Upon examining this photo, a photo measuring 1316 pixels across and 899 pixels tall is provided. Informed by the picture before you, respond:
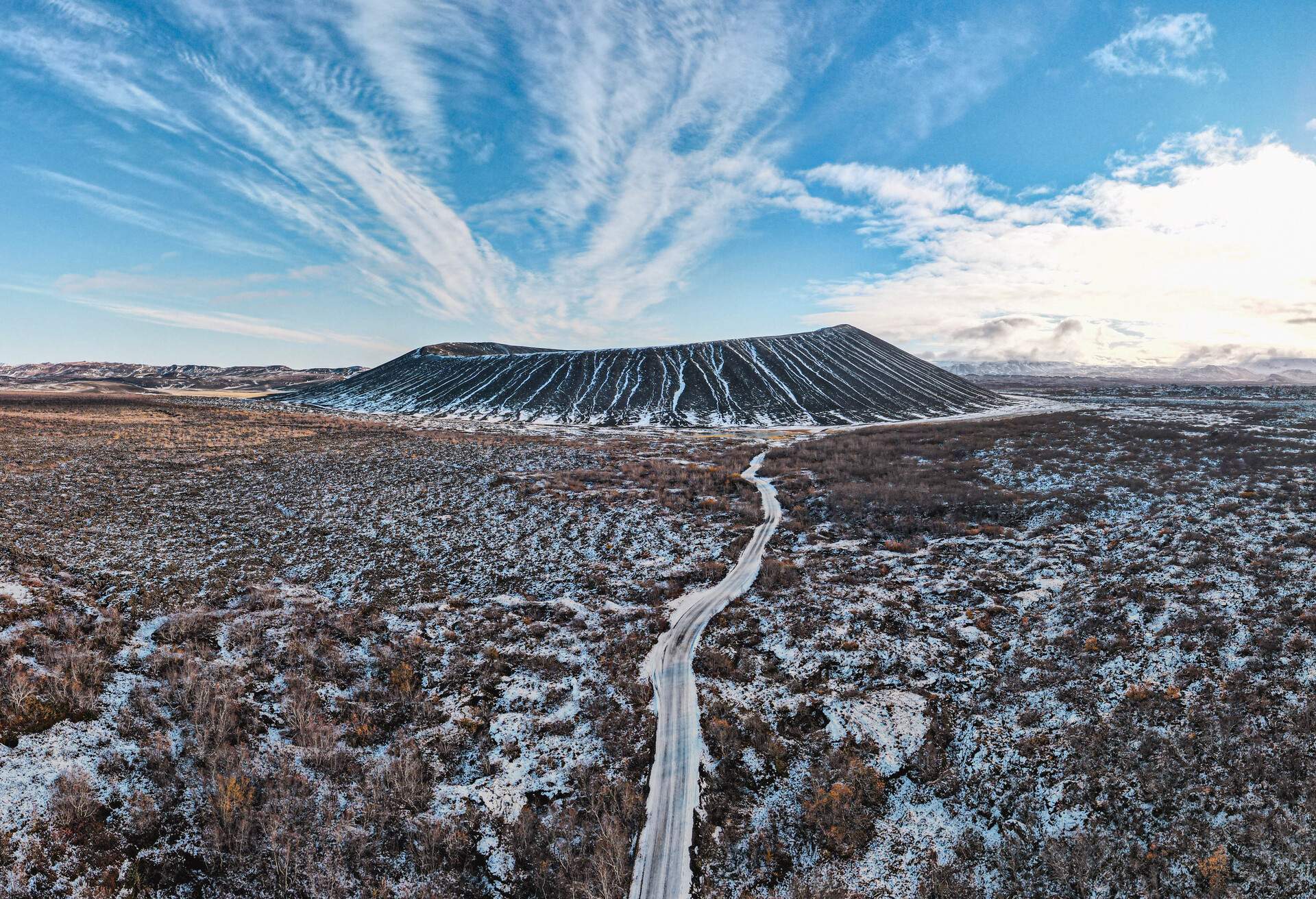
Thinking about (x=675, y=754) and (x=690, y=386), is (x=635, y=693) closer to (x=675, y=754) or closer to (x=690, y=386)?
(x=675, y=754)

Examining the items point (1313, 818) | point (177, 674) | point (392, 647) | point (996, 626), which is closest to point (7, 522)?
point (177, 674)

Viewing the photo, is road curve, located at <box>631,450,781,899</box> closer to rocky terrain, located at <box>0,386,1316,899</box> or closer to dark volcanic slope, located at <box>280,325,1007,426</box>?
rocky terrain, located at <box>0,386,1316,899</box>

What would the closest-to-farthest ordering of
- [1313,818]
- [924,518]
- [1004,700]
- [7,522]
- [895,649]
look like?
[1313,818] < [1004,700] < [895,649] < [7,522] < [924,518]

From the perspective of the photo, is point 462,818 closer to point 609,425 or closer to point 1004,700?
point 1004,700

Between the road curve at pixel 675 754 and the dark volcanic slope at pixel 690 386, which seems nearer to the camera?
the road curve at pixel 675 754

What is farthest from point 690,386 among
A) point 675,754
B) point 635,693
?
point 675,754

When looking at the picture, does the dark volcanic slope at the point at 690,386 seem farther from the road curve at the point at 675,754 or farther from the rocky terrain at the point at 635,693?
the road curve at the point at 675,754

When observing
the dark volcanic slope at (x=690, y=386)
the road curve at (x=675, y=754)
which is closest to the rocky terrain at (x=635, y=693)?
the road curve at (x=675, y=754)
